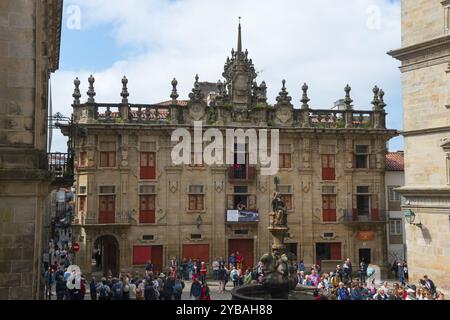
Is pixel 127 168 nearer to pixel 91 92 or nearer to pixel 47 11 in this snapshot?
pixel 91 92

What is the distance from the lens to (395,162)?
36812 millimetres

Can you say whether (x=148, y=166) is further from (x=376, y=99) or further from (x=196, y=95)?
(x=376, y=99)

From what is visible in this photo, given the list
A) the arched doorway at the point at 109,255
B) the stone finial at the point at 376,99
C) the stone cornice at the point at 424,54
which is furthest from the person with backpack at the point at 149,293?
the stone finial at the point at 376,99

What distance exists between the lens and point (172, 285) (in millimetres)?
19422

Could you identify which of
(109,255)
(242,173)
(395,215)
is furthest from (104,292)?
(395,215)

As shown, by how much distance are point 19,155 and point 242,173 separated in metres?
23.1

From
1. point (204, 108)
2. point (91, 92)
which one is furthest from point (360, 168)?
point (91, 92)

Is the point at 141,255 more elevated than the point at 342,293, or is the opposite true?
the point at 342,293

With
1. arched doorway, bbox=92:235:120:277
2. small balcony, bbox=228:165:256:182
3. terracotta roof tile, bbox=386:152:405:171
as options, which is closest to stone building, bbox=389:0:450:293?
small balcony, bbox=228:165:256:182

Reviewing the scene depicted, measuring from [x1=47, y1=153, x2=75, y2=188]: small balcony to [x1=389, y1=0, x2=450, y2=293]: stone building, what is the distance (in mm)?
13451

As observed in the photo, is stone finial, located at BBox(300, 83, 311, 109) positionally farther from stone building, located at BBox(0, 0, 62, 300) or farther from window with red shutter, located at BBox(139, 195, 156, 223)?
stone building, located at BBox(0, 0, 62, 300)

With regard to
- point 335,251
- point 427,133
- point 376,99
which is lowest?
point 335,251
